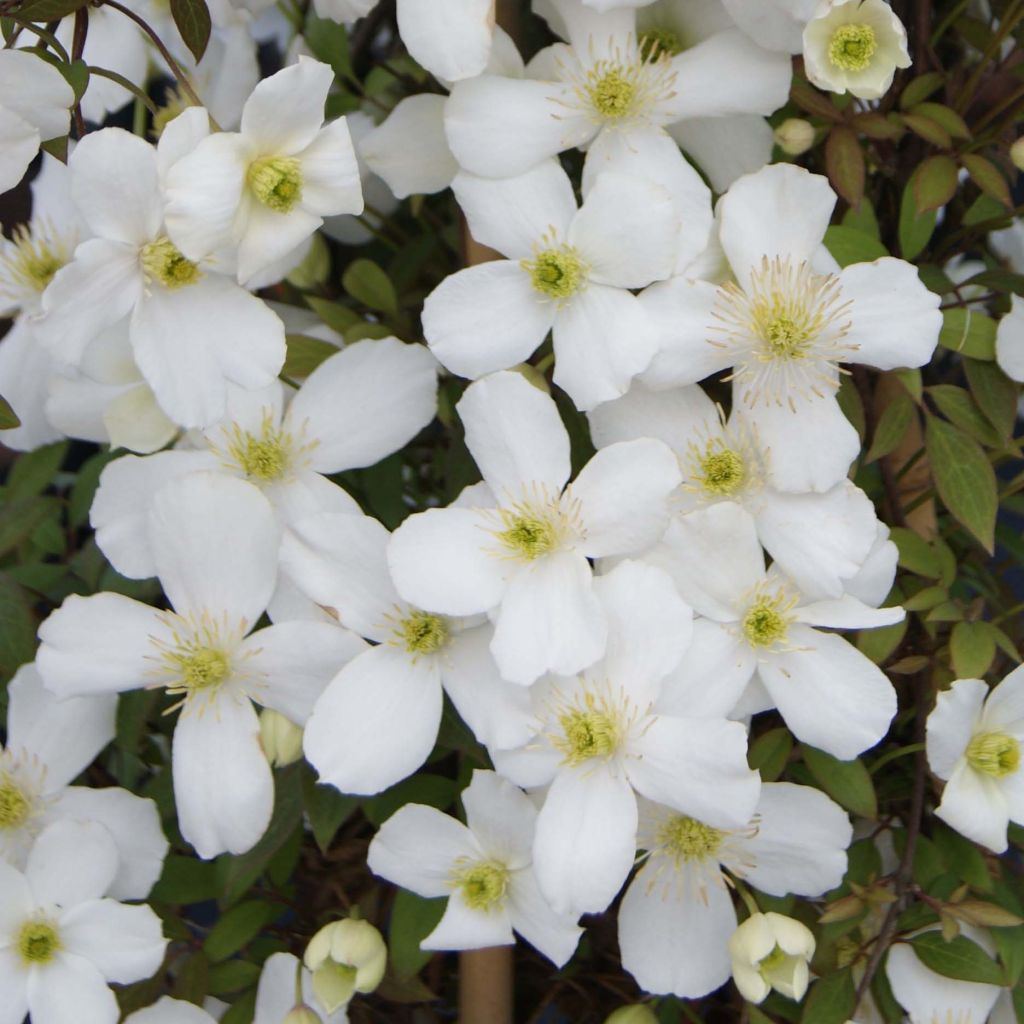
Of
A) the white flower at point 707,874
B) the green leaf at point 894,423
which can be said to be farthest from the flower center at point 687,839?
the green leaf at point 894,423

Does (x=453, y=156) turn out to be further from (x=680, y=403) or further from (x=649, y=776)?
(x=649, y=776)

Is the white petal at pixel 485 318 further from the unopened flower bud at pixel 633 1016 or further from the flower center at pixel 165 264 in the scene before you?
the unopened flower bud at pixel 633 1016

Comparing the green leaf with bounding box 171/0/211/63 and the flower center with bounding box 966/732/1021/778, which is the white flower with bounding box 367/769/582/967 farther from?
the green leaf with bounding box 171/0/211/63

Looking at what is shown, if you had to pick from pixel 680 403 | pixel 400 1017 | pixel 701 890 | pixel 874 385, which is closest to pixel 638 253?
pixel 680 403

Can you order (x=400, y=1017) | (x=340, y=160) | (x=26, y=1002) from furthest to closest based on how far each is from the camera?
(x=400, y=1017), (x=26, y=1002), (x=340, y=160)

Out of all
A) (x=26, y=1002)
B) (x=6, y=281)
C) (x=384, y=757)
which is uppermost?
(x=6, y=281)

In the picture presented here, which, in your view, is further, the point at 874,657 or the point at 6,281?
the point at 6,281

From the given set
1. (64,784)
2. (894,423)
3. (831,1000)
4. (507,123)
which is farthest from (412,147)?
(831,1000)
